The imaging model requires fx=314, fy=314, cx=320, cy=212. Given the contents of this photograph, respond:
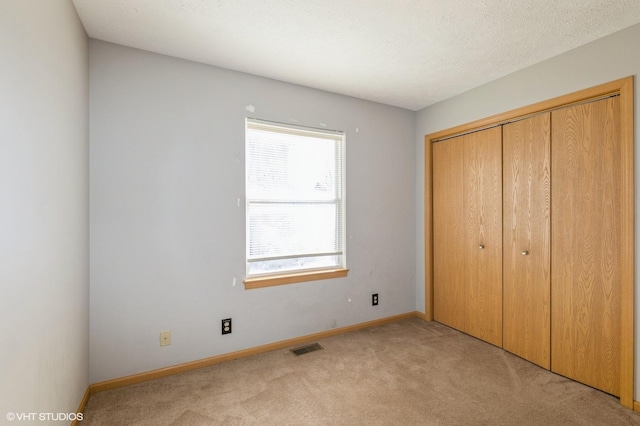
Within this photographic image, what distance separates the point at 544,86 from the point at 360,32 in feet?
5.33

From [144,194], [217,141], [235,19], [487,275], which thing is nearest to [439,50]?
[235,19]

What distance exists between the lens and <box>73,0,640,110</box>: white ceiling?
1893 millimetres

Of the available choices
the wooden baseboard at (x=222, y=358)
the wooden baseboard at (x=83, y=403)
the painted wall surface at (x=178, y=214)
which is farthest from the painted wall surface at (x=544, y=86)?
the wooden baseboard at (x=83, y=403)

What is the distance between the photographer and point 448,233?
3500mm

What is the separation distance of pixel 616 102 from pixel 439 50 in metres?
1.26

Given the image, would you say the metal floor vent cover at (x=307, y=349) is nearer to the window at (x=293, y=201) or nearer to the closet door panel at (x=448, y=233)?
the window at (x=293, y=201)

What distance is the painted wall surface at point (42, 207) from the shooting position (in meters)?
1.09

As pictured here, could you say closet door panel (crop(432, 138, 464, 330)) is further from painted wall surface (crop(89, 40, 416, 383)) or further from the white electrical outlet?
the white electrical outlet

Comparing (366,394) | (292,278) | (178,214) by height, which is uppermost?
(178,214)

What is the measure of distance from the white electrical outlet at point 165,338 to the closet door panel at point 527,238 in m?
2.94

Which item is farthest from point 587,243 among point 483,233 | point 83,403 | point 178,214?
point 83,403

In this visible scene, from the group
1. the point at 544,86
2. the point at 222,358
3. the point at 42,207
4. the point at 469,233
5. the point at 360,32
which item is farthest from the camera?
the point at 469,233

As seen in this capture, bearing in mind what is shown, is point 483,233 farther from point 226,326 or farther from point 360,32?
point 226,326

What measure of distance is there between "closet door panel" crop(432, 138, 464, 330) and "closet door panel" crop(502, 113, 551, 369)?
496 mm
